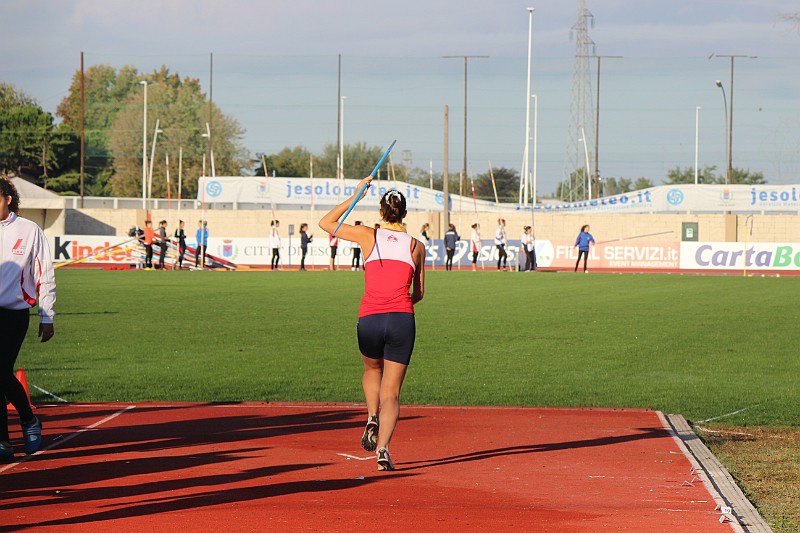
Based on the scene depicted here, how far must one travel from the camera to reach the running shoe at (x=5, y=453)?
8031 mm

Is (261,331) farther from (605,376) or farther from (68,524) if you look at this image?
(68,524)

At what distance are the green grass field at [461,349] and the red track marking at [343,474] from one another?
1521mm

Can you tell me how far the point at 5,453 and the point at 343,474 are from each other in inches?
97.1

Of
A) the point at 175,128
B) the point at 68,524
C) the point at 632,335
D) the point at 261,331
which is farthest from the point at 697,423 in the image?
the point at 175,128

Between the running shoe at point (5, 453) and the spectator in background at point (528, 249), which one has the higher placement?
the spectator in background at point (528, 249)

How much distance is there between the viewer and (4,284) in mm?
7871

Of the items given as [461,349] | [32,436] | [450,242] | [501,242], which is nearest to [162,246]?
[450,242]

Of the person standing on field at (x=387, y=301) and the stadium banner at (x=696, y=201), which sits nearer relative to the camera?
the person standing on field at (x=387, y=301)

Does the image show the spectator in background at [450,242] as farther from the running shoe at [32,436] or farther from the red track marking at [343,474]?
the running shoe at [32,436]

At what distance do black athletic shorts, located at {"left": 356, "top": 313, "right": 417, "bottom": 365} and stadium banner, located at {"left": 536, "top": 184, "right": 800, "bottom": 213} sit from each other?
56.7m

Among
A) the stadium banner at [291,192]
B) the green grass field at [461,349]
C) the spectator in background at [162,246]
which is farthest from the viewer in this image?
the stadium banner at [291,192]

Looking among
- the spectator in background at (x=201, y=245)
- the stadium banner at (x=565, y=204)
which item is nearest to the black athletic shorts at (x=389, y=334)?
the spectator in background at (x=201, y=245)

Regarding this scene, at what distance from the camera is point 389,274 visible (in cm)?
762

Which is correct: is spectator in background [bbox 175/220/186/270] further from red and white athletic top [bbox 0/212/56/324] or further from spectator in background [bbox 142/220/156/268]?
red and white athletic top [bbox 0/212/56/324]
